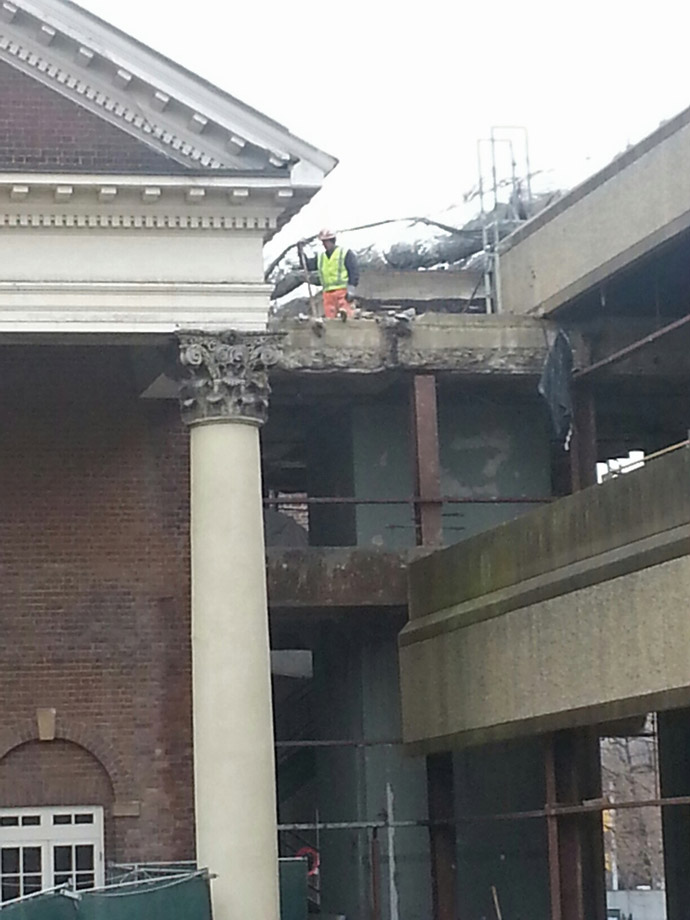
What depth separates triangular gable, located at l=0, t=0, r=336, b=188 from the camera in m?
19.4

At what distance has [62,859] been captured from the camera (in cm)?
2141

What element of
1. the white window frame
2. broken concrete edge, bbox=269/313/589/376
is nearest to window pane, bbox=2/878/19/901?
the white window frame

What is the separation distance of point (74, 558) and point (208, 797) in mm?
4506

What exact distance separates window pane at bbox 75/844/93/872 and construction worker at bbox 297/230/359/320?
7.27m

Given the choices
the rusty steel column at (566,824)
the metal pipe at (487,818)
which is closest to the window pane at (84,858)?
the metal pipe at (487,818)

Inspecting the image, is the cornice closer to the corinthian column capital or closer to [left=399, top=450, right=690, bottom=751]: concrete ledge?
the corinthian column capital

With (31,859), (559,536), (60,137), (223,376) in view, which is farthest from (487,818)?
(60,137)

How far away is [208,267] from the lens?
19594 millimetres

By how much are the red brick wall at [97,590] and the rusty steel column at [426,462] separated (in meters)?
2.95

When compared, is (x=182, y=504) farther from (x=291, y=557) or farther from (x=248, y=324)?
(x=248, y=324)

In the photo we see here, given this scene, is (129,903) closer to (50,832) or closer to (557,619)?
(50,832)

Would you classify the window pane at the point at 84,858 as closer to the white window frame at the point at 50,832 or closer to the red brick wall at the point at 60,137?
the white window frame at the point at 50,832

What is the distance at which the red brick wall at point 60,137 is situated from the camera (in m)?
19.5

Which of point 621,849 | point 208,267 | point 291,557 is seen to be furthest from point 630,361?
point 621,849
